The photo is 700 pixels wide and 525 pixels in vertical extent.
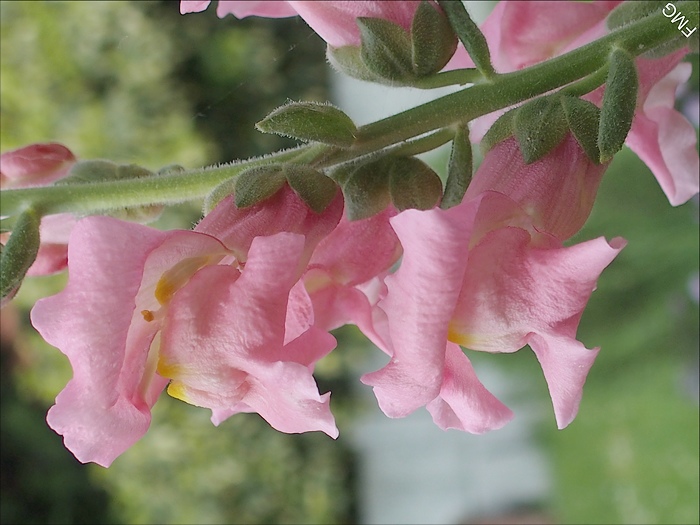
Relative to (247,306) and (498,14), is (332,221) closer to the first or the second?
(247,306)

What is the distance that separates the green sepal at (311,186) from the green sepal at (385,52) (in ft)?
0.19

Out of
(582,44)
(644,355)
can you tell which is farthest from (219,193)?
(644,355)

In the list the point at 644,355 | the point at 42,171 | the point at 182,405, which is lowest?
the point at 182,405

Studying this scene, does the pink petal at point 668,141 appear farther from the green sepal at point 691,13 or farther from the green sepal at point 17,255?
the green sepal at point 17,255

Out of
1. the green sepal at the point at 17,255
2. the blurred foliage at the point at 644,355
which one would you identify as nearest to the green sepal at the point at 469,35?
the green sepal at the point at 17,255

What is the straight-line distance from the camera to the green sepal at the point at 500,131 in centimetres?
35

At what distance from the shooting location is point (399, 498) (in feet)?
7.79

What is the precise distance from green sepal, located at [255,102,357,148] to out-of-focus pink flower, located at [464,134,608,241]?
0.06 metres

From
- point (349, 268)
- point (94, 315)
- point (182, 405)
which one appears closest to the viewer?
point (94, 315)

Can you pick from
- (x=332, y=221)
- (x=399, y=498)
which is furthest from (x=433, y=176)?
(x=399, y=498)

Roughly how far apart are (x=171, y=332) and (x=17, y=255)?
0.12 metres

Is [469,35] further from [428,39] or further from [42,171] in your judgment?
[42,171]

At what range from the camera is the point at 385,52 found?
361 millimetres

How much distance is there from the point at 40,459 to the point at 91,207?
58.1 inches
